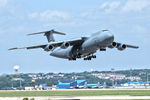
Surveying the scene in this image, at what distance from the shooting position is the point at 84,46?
6756cm

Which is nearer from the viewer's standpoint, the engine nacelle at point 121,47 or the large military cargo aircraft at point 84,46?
the large military cargo aircraft at point 84,46

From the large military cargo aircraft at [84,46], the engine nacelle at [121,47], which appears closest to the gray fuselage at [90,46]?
the large military cargo aircraft at [84,46]

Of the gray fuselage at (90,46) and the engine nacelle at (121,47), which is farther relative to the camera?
the engine nacelle at (121,47)

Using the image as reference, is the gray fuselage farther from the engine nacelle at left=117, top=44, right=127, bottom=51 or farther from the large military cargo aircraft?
the engine nacelle at left=117, top=44, right=127, bottom=51

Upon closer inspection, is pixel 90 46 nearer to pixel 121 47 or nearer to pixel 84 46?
pixel 84 46

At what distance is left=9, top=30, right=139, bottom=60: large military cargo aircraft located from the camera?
65.0 m

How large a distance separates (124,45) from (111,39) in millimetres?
7656

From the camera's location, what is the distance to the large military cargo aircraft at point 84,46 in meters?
65.0

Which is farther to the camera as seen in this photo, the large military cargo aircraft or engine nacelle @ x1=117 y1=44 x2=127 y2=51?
engine nacelle @ x1=117 y1=44 x2=127 y2=51

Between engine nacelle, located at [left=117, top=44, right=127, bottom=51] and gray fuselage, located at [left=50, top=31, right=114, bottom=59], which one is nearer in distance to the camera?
gray fuselage, located at [left=50, top=31, right=114, bottom=59]

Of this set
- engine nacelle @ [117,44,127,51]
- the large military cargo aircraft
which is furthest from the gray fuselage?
engine nacelle @ [117,44,127,51]

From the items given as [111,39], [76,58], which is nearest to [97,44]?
[111,39]

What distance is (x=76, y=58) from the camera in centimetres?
7100

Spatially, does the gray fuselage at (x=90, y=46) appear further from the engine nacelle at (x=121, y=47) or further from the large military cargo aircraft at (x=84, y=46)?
the engine nacelle at (x=121, y=47)
